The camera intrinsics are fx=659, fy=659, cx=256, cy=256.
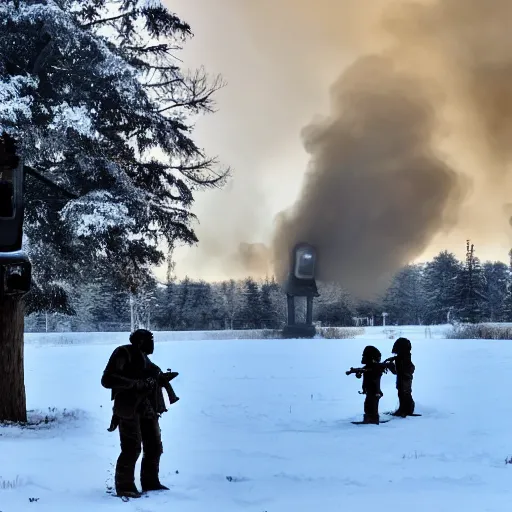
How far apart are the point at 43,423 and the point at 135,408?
553 centimetres

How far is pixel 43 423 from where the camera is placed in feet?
37.5

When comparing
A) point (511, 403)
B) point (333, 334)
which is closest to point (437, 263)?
point (333, 334)

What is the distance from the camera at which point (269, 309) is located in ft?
257

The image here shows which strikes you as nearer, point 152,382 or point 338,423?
point 152,382

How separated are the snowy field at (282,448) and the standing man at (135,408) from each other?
0.88 feet

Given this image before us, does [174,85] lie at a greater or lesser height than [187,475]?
greater

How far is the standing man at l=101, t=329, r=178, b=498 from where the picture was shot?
6652mm

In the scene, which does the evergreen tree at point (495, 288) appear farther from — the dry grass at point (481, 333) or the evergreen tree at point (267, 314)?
the dry grass at point (481, 333)

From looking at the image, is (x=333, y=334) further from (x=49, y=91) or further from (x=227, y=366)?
(x=49, y=91)

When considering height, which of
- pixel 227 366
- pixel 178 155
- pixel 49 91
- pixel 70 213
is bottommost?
pixel 227 366

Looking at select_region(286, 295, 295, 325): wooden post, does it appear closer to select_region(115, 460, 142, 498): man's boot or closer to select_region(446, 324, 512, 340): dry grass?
select_region(446, 324, 512, 340): dry grass

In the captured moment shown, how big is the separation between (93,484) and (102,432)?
3.88 metres

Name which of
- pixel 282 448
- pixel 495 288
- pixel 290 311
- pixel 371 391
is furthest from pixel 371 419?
pixel 495 288

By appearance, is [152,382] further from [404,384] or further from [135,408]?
[404,384]
